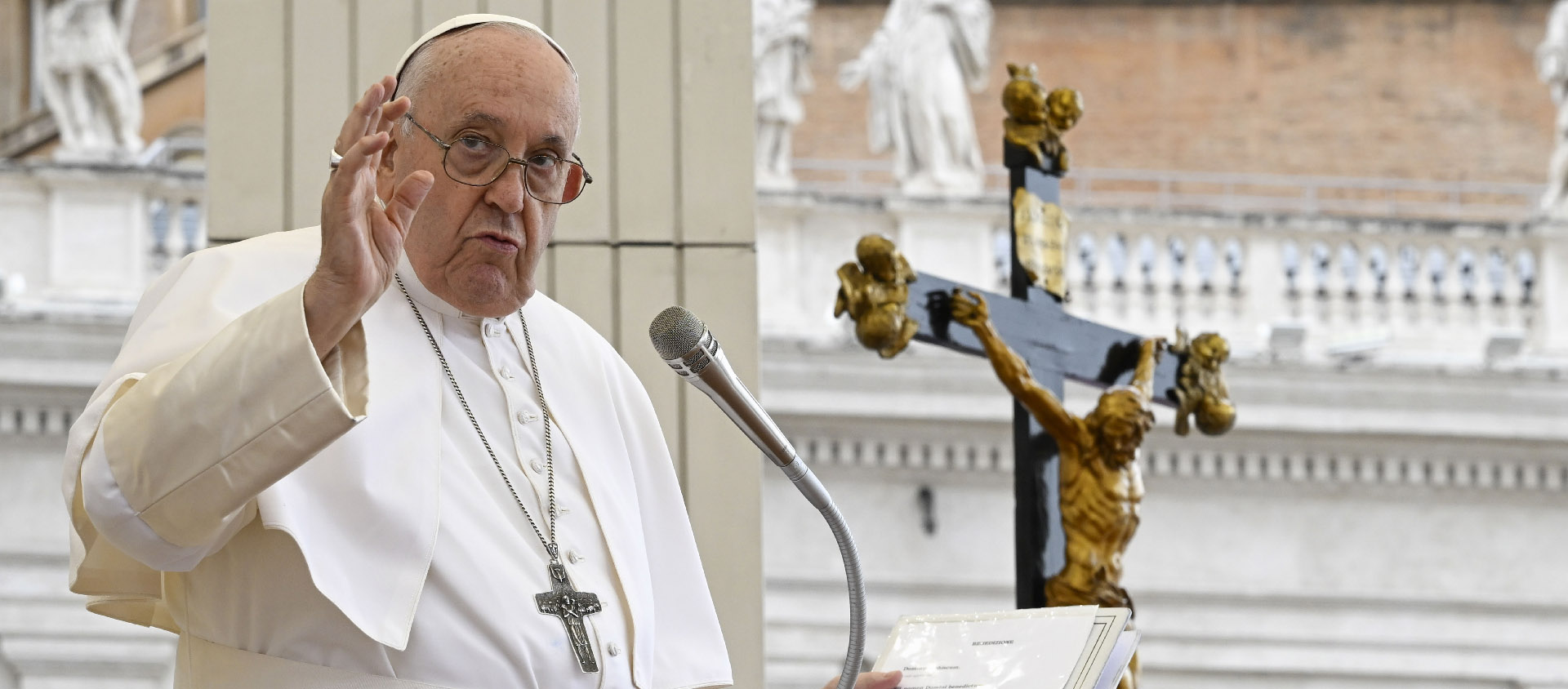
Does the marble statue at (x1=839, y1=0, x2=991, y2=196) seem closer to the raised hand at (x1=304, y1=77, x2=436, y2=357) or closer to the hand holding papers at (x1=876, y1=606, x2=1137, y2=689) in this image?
the hand holding papers at (x1=876, y1=606, x2=1137, y2=689)

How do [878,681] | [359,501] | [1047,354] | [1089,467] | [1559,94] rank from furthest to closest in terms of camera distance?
[1559,94], [1047,354], [1089,467], [878,681], [359,501]

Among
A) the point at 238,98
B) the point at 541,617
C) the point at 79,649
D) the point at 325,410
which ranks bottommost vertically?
the point at 79,649

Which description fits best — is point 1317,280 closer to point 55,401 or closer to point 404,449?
point 55,401

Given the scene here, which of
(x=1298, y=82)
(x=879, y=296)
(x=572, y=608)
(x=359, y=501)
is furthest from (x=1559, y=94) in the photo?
(x=359, y=501)

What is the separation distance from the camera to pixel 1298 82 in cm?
1430

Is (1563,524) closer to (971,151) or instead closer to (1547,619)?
(1547,619)

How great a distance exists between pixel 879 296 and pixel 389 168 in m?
1.29

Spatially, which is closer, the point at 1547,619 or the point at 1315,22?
the point at 1547,619

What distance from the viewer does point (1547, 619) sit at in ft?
27.6

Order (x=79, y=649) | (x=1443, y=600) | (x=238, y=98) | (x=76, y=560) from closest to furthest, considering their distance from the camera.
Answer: (x=76, y=560)
(x=238, y=98)
(x=79, y=649)
(x=1443, y=600)

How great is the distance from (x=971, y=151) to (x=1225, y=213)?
3.69 ft

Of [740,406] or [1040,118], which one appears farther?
[1040,118]

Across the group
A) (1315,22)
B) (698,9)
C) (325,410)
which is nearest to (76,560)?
(325,410)

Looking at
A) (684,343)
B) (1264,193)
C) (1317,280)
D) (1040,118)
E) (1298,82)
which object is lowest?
(684,343)
